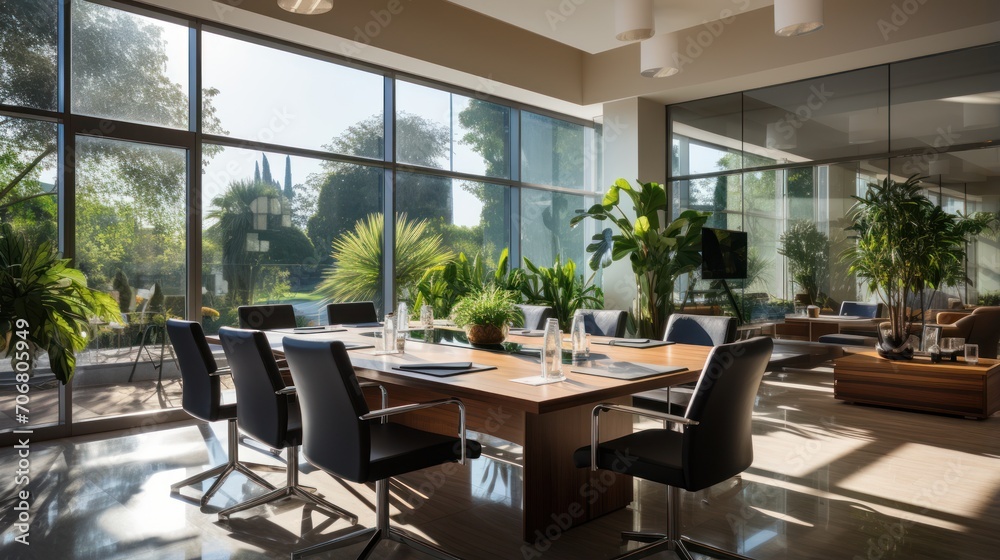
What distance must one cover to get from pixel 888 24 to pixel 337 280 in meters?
5.43

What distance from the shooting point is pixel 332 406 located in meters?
2.36

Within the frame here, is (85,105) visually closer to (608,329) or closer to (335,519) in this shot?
(335,519)

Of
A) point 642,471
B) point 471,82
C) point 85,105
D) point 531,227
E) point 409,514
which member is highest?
point 471,82

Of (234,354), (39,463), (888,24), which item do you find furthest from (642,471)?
(888,24)

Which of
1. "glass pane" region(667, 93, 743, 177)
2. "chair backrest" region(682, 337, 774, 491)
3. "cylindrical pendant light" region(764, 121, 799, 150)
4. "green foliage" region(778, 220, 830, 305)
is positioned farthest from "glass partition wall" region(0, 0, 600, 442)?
"chair backrest" region(682, 337, 774, 491)

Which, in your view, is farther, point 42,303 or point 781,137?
point 781,137

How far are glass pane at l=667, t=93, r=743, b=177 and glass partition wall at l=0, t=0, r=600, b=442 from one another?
2.58 m

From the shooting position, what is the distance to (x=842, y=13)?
Answer: 622 cm

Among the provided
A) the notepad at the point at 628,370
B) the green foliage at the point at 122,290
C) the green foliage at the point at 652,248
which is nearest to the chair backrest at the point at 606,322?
the notepad at the point at 628,370

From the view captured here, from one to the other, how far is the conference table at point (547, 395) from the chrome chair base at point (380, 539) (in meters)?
0.42

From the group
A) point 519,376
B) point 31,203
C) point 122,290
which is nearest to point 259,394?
point 519,376

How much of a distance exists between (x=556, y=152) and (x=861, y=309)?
3860 millimetres

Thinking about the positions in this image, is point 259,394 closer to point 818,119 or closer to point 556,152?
point 556,152

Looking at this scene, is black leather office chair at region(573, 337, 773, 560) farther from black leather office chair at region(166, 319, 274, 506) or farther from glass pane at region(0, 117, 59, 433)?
glass pane at region(0, 117, 59, 433)
